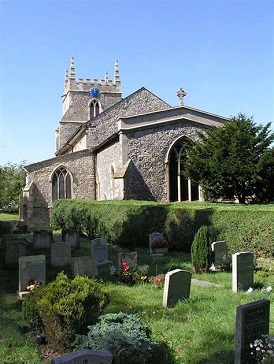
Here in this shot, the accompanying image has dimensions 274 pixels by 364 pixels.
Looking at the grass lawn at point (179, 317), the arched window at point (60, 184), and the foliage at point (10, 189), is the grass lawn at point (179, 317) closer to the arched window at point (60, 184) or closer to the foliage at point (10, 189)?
the arched window at point (60, 184)

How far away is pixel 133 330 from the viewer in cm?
522

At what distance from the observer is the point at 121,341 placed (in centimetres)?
491

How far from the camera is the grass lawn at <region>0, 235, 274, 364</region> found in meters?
5.28

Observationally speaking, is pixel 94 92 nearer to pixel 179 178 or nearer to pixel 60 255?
pixel 179 178

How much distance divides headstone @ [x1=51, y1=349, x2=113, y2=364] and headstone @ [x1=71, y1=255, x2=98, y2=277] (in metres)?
5.18

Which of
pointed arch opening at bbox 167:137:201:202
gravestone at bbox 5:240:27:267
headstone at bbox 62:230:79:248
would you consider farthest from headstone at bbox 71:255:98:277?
pointed arch opening at bbox 167:137:201:202

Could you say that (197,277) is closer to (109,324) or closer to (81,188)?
(109,324)

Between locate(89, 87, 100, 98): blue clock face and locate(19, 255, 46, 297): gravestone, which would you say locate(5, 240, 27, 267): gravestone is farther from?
locate(89, 87, 100, 98): blue clock face

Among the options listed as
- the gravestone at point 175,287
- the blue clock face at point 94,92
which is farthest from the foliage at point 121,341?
the blue clock face at point 94,92

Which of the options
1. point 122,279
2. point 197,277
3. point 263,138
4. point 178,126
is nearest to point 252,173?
point 263,138

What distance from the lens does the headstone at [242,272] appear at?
8461 millimetres

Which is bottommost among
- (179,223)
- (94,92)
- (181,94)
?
(179,223)

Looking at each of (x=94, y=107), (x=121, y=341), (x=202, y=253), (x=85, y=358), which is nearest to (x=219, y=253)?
(x=202, y=253)

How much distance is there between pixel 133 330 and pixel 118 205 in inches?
459
